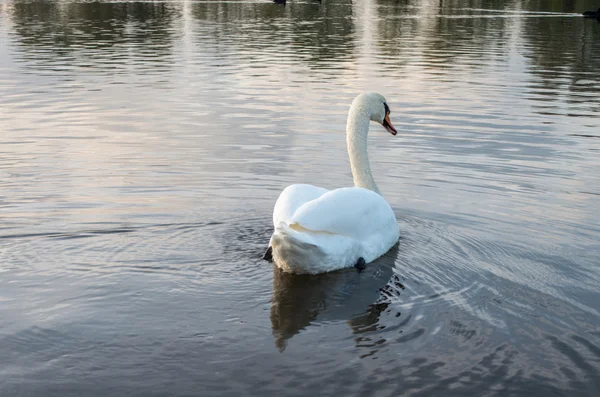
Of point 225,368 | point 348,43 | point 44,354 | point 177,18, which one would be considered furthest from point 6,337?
point 177,18

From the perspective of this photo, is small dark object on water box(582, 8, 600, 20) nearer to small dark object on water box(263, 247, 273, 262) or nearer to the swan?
the swan

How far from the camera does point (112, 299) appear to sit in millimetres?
7027

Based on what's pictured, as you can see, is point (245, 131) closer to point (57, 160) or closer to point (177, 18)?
point (57, 160)

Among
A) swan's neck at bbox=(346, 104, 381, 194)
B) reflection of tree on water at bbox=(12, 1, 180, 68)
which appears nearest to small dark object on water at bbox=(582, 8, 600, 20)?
reflection of tree on water at bbox=(12, 1, 180, 68)

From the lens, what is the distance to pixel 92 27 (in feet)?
144

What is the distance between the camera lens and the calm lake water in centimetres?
580

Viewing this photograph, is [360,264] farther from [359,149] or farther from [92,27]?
[92,27]

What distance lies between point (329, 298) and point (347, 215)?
35.0 inches

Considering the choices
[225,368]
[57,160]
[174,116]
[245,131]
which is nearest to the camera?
[225,368]

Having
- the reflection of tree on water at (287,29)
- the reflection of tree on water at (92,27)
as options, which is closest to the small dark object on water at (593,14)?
the reflection of tree on water at (287,29)

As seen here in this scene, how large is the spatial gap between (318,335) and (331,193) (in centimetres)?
194

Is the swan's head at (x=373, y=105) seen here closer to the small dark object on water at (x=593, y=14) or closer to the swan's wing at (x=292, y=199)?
the swan's wing at (x=292, y=199)

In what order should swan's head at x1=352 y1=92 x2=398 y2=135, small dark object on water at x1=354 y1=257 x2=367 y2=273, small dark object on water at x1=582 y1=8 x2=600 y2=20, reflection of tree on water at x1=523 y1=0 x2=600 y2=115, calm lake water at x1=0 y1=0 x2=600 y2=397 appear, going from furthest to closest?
small dark object on water at x1=582 y1=8 x2=600 y2=20, reflection of tree on water at x1=523 y1=0 x2=600 y2=115, swan's head at x1=352 y1=92 x2=398 y2=135, small dark object on water at x1=354 y1=257 x2=367 y2=273, calm lake water at x1=0 y1=0 x2=600 y2=397

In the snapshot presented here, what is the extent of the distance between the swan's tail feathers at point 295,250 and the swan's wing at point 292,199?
62cm
